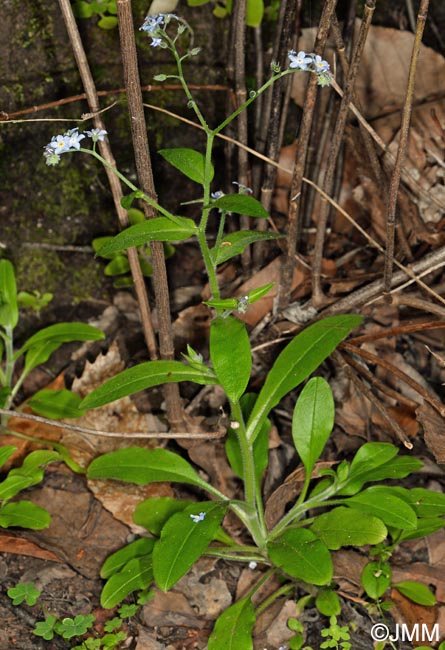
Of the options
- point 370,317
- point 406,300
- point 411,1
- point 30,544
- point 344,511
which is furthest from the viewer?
point 411,1

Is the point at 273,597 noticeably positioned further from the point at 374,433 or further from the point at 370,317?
the point at 370,317

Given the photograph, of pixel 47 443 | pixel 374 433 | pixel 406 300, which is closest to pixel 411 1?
pixel 406 300

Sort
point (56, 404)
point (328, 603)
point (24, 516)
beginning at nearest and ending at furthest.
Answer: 1. point (328, 603)
2. point (24, 516)
3. point (56, 404)

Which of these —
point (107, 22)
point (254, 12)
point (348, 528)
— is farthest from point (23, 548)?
point (254, 12)

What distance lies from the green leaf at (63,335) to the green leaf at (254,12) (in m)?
1.19

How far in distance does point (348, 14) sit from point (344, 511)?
1.67 meters

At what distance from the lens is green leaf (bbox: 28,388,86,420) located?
261cm

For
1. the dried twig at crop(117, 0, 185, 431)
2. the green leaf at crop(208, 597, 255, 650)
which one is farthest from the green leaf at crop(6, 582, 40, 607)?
the dried twig at crop(117, 0, 185, 431)

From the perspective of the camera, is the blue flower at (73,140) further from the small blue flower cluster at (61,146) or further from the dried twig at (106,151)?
the dried twig at (106,151)

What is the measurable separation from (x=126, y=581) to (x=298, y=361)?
0.80 meters

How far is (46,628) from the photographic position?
84.4 inches

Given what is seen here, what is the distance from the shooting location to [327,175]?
2.45 meters

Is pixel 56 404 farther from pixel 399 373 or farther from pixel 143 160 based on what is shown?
pixel 399 373

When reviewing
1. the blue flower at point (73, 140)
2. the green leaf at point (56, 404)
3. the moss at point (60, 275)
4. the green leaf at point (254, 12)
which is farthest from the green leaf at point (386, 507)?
the green leaf at point (254, 12)
